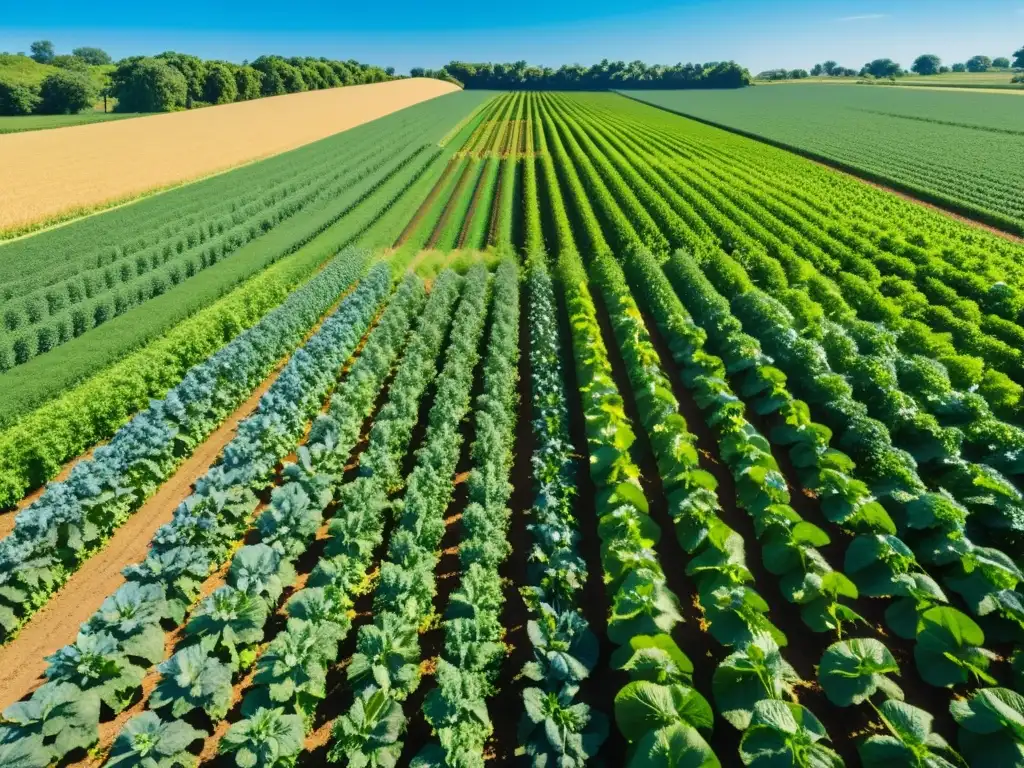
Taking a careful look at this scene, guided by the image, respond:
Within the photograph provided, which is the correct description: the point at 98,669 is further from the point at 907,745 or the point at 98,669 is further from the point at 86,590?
the point at 907,745

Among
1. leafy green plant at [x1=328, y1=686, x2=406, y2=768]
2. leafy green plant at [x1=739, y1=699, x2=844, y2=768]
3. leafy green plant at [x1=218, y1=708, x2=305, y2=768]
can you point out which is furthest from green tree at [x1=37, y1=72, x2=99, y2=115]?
leafy green plant at [x1=739, y1=699, x2=844, y2=768]

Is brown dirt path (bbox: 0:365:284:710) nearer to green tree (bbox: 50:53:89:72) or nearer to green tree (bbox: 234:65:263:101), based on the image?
green tree (bbox: 234:65:263:101)

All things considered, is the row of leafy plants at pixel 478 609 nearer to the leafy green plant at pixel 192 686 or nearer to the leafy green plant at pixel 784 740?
the leafy green plant at pixel 192 686

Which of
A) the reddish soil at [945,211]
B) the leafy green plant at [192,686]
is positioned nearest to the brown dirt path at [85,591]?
the leafy green plant at [192,686]

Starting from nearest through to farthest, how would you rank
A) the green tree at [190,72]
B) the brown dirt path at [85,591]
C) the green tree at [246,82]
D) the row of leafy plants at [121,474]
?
the brown dirt path at [85,591], the row of leafy plants at [121,474], the green tree at [190,72], the green tree at [246,82]

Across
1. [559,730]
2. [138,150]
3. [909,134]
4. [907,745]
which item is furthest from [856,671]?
[909,134]

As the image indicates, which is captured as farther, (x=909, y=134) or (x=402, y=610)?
(x=909, y=134)
